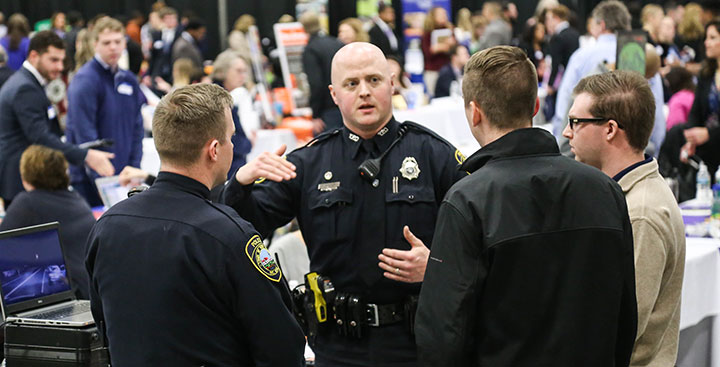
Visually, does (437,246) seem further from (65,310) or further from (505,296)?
(65,310)

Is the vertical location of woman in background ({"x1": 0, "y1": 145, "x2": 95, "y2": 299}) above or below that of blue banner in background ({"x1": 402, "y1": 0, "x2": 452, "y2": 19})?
below

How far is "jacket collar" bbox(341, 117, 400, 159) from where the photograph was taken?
9.10 feet

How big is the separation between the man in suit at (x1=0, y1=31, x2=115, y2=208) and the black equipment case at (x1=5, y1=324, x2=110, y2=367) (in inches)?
111

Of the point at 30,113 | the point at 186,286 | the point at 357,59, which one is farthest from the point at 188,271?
the point at 30,113

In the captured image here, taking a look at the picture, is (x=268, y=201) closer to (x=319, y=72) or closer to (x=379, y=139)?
(x=379, y=139)

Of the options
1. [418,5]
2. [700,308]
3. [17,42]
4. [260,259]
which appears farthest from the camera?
[418,5]

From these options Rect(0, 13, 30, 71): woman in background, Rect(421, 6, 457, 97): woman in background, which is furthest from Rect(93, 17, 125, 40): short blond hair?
Rect(421, 6, 457, 97): woman in background

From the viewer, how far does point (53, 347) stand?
254 cm

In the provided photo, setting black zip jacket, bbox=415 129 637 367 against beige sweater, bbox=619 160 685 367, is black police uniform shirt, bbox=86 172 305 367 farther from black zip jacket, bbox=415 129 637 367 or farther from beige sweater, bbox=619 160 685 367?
beige sweater, bbox=619 160 685 367

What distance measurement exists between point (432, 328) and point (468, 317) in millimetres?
85

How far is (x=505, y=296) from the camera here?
1.91 m

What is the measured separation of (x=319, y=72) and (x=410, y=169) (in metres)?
5.43

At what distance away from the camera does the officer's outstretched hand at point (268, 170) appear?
2480 millimetres

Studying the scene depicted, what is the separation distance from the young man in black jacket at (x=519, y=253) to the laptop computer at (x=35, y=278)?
4.32ft
